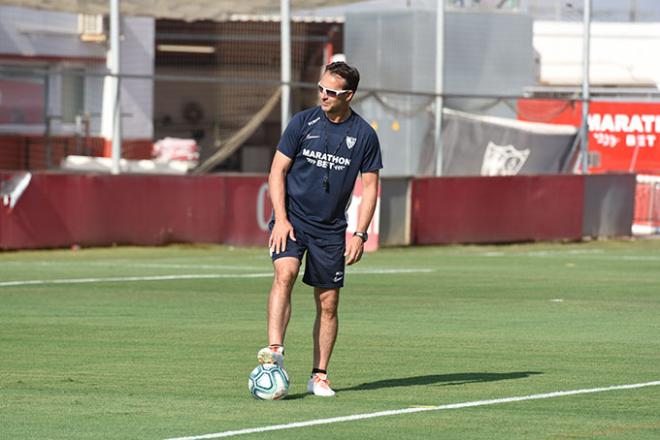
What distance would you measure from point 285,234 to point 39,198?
15.7m

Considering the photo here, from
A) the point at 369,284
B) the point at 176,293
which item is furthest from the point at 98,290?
the point at 369,284

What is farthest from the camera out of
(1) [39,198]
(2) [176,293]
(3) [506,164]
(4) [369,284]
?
(3) [506,164]

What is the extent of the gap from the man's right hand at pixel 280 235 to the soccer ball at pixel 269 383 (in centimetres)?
73

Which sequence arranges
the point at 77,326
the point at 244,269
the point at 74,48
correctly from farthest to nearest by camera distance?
the point at 74,48 < the point at 244,269 < the point at 77,326

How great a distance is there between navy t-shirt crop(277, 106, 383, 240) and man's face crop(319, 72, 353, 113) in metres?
0.16

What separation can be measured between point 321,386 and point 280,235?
95 cm

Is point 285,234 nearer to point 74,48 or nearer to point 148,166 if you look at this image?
point 148,166

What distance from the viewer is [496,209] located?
93.9 feet

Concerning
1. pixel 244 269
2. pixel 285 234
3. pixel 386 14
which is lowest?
pixel 244 269

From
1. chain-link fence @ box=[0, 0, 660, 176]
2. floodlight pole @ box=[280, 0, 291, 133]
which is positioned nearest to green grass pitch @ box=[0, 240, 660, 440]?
floodlight pole @ box=[280, 0, 291, 133]

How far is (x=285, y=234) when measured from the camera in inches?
368

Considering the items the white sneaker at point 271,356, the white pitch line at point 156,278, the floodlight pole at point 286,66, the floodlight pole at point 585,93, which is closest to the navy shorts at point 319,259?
the white sneaker at point 271,356

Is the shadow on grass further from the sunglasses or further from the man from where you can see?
the sunglasses

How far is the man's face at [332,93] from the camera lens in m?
9.23
